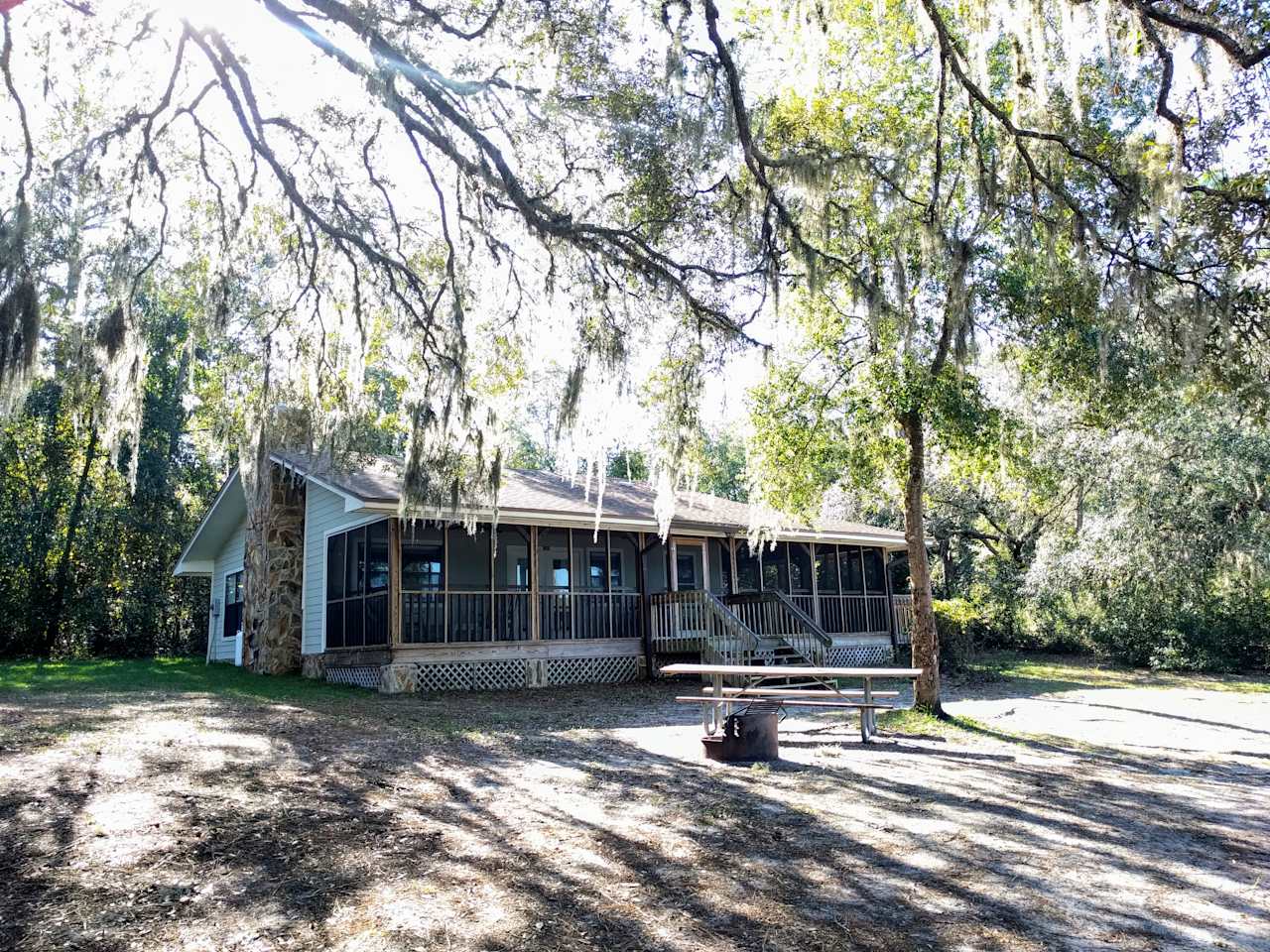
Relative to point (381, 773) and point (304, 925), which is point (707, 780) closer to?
point (381, 773)

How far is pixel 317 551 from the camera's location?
16.9 meters

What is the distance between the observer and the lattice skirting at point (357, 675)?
14.2 m

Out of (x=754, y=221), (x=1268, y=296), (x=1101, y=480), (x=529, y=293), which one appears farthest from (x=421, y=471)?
(x=1101, y=480)

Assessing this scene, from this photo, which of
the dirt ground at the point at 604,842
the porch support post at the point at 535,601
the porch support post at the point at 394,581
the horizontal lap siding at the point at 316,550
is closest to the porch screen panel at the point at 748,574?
the porch support post at the point at 535,601

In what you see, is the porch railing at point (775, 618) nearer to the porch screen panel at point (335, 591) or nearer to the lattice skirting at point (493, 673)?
the lattice skirting at point (493, 673)

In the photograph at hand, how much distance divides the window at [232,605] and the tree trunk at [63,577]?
416 cm

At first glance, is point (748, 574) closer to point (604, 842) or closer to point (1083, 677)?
point (1083, 677)

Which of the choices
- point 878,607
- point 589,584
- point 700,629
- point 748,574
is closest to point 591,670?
point 700,629

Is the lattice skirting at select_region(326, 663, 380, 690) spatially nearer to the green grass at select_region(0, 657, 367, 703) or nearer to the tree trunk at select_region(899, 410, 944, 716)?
the green grass at select_region(0, 657, 367, 703)

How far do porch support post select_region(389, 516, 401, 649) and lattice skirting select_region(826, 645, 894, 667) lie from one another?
9543 millimetres

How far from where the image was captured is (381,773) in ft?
20.7

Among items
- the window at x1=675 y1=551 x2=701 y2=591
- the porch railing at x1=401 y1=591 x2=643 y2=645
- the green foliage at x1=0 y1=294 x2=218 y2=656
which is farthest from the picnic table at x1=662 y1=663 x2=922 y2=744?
the green foliage at x1=0 y1=294 x2=218 y2=656

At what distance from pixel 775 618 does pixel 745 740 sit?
9.55 m

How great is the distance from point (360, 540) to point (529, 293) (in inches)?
334
